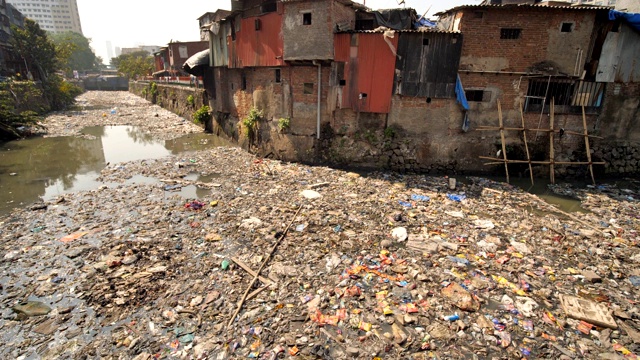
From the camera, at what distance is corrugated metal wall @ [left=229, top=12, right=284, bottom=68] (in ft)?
37.1

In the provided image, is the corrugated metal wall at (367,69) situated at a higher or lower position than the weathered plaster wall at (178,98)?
higher

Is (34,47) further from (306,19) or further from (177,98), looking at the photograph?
(306,19)

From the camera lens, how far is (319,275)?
18.0 feet

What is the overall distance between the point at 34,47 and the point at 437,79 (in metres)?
34.3

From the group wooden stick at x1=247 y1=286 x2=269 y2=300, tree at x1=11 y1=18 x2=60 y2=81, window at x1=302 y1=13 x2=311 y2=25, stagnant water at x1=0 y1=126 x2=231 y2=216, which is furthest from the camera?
A: tree at x1=11 y1=18 x2=60 y2=81

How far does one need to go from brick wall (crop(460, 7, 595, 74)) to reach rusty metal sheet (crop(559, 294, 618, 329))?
25.7 feet

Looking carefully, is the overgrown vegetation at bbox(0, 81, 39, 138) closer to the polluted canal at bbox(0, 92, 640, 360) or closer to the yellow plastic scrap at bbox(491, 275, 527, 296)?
the polluted canal at bbox(0, 92, 640, 360)

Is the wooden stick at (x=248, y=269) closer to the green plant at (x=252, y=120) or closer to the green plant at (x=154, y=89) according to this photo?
the green plant at (x=252, y=120)

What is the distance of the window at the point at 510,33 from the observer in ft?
32.0

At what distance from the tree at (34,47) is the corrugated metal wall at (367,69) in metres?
29.8

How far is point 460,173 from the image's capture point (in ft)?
36.7

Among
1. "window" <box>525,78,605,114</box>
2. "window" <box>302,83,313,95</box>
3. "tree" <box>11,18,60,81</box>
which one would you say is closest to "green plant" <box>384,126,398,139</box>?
"window" <box>302,83,313,95</box>

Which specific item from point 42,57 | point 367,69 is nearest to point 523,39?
point 367,69

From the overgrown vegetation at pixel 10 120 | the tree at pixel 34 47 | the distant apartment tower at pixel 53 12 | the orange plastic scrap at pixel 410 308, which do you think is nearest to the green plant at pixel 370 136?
the orange plastic scrap at pixel 410 308
